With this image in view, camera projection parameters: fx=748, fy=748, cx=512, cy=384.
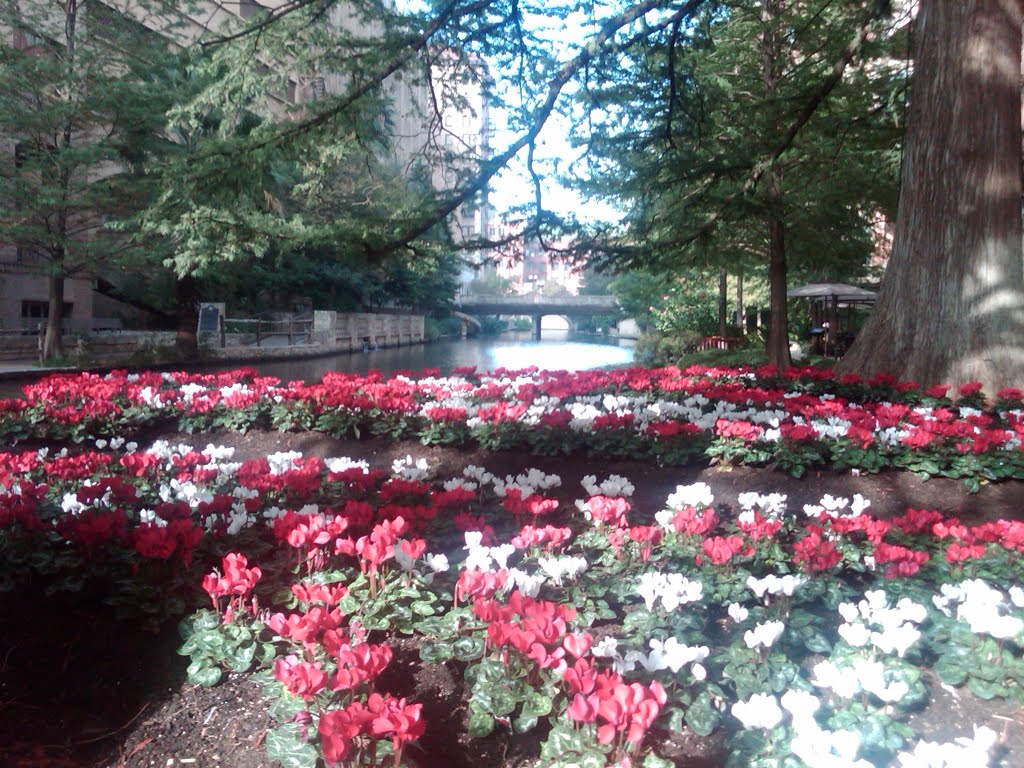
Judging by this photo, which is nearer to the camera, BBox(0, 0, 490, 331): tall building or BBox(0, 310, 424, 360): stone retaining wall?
BBox(0, 0, 490, 331): tall building

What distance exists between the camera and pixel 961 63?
726 centimetres

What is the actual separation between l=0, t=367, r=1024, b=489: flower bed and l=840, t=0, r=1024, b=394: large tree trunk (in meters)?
0.50

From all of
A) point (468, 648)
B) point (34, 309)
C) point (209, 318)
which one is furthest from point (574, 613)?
point (34, 309)

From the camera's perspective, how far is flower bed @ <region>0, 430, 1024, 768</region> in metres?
1.79

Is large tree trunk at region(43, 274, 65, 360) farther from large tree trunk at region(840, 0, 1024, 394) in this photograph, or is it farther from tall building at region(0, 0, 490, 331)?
large tree trunk at region(840, 0, 1024, 394)

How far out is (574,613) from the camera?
6.80 feet

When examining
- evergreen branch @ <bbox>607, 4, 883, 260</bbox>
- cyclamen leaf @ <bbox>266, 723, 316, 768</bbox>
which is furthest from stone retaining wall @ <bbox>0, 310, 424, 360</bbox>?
cyclamen leaf @ <bbox>266, 723, 316, 768</bbox>

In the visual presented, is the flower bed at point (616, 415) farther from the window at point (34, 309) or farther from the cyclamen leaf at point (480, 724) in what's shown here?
the window at point (34, 309)

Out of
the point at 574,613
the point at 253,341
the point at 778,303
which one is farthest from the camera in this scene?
the point at 253,341

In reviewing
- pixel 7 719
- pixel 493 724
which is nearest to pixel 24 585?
pixel 7 719

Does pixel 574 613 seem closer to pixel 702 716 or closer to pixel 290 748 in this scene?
pixel 702 716

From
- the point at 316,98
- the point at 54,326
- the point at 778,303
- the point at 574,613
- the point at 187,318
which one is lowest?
the point at 574,613

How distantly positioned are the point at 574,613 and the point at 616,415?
11.7ft

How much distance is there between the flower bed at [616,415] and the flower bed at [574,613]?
135cm
